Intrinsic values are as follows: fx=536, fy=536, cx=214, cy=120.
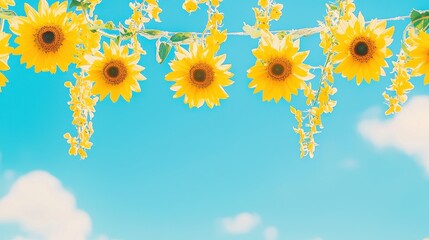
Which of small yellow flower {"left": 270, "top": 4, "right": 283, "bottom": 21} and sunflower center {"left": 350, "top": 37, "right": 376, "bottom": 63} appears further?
small yellow flower {"left": 270, "top": 4, "right": 283, "bottom": 21}

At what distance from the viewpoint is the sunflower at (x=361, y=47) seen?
6.46 ft

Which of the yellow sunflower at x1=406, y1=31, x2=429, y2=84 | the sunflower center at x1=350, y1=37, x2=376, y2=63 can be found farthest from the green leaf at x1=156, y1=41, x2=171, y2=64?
the yellow sunflower at x1=406, y1=31, x2=429, y2=84

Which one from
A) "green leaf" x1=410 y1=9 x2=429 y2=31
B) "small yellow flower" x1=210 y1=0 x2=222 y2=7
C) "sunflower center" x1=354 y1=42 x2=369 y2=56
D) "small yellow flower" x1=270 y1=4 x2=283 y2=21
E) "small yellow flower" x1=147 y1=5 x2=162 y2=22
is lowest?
"sunflower center" x1=354 y1=42 x2=369 y2=56

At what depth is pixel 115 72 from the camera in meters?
2.19

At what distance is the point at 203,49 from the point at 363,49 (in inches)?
23.6

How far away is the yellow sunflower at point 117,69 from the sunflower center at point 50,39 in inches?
4.9

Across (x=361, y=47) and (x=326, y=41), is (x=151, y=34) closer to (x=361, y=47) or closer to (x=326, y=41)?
(x=326, y=41)

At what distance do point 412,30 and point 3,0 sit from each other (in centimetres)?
161

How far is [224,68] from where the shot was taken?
2.08 m

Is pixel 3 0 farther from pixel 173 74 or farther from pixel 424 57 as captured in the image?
pixel 424 57

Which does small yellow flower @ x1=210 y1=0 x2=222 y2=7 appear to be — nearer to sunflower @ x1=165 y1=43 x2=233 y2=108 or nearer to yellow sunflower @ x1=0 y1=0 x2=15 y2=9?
sunflower @ x1=165 y1=43 x2=233 y2=108

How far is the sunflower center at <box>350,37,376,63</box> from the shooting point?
197cm

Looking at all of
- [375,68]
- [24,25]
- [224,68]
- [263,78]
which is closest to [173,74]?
[224,68]

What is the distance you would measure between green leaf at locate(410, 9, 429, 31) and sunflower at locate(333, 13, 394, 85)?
0.29ft
